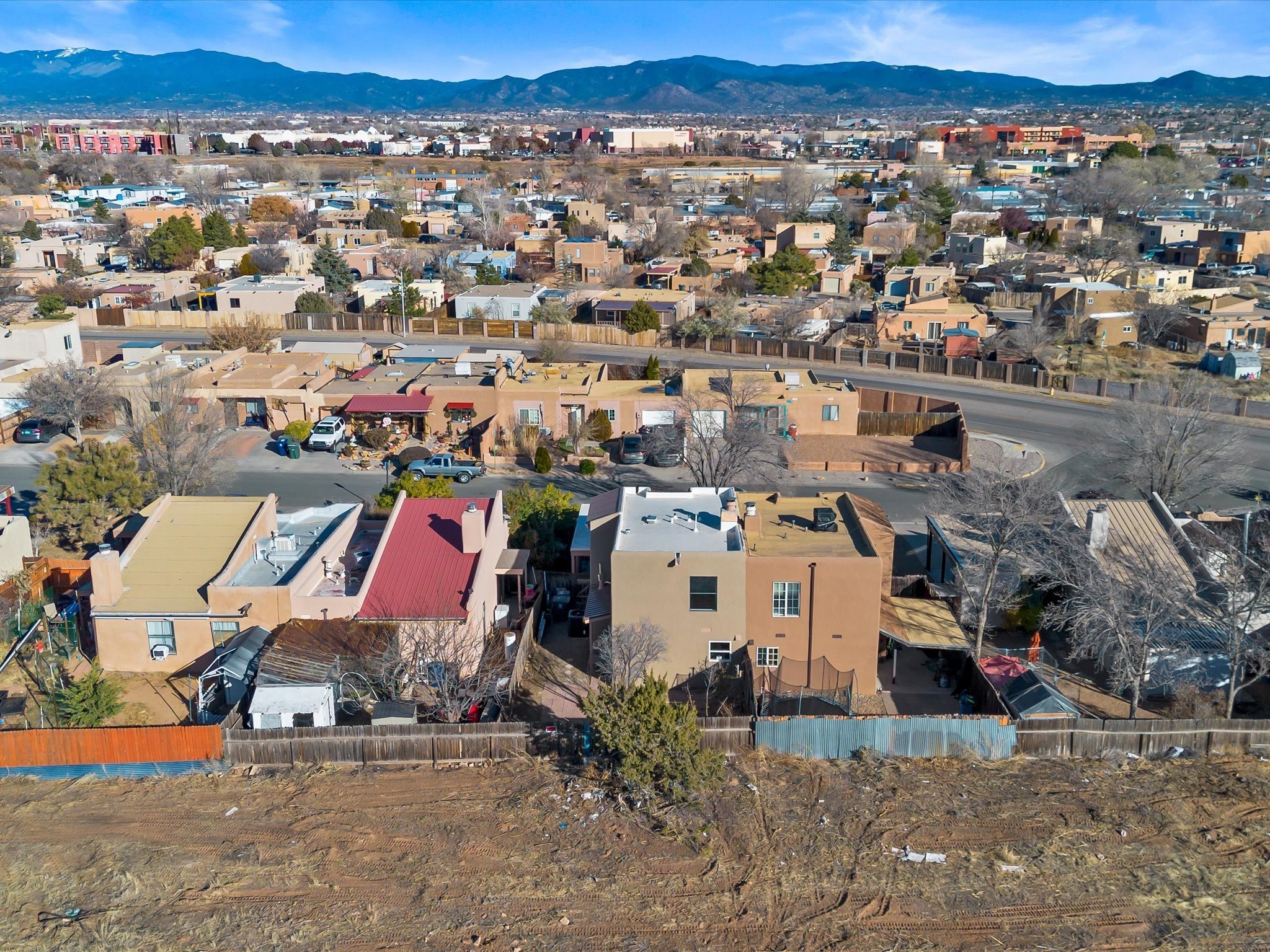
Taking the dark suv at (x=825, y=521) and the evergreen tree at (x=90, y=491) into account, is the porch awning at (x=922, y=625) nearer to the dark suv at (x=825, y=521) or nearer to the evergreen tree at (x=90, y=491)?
the dark suv at (x=825, y=521)

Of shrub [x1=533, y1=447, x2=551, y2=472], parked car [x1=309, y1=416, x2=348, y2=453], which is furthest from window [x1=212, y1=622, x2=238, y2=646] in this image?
parked car [x1=309, y1=416, x2=348, y2=453]

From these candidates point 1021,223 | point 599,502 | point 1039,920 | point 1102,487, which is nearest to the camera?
point 1039,920

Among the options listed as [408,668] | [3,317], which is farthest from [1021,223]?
[408,668]

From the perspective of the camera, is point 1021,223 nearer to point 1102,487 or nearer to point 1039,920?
point 1102,487

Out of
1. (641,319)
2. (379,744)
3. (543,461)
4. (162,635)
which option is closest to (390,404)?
(543,461)

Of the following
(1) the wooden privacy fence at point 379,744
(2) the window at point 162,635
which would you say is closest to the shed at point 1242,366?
(1) the wooden privacy fence at point 379,744

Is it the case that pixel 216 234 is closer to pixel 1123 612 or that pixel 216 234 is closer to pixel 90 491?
pixel 90 491
